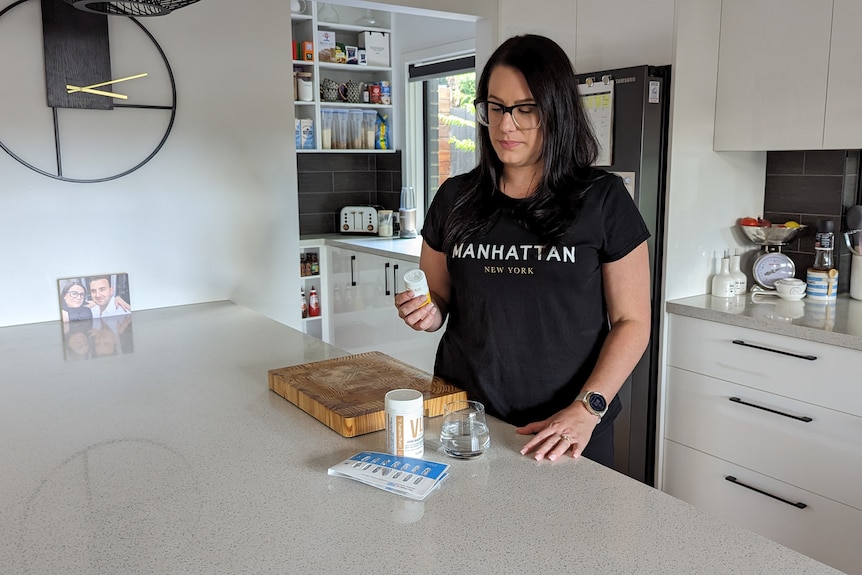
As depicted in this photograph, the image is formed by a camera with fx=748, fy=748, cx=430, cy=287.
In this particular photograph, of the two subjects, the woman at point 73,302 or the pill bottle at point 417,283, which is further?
the woman at point 73,302

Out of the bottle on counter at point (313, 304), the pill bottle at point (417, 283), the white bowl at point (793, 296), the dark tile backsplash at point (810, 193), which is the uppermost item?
the dark tile backsplash at point (810, 193)

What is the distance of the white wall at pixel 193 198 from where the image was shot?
2266mm

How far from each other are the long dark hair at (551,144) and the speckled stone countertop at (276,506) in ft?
1.33

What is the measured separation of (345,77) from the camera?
15.7ft

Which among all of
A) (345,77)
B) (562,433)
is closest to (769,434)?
(562,433)

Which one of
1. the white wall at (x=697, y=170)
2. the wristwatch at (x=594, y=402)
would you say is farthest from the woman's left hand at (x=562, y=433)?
the white wall at (x=697, y=170)

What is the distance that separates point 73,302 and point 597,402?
173 centimetres

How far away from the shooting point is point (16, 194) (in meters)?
2.23

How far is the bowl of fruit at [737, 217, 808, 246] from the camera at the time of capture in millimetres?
2709

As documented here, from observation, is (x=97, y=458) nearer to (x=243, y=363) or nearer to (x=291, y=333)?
(x=243, y=363)

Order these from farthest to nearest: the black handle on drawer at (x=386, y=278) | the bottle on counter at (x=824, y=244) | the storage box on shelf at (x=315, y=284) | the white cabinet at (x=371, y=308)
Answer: the storage box on shelf at (x=315, y=284)
the black handle on drawer at (x=386, y=278)
the white cabinet at (x=371, y=308)
the bottle on counter at (x=824, y=244)

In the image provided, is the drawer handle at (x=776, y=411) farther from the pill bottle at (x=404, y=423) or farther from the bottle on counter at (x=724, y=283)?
the pill bottle at (x=404, y=423)

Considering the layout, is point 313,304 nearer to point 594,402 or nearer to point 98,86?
point 98,86

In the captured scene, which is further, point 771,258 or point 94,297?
point 771,258
